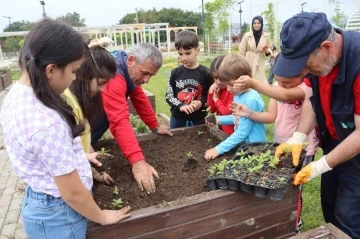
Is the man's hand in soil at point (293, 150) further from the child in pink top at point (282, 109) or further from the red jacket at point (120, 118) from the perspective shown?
the red jacket at point (120, 118)

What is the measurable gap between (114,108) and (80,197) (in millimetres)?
945

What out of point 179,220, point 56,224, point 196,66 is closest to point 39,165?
point 56,224

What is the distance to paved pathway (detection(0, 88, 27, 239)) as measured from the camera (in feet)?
9.52

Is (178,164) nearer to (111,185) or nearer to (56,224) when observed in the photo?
(111,185)

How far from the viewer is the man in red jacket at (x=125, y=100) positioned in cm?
205

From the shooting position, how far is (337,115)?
5.84 feet

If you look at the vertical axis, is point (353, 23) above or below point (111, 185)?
above

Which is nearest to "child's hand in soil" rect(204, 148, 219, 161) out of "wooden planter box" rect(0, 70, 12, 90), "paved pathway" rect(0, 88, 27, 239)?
"paved pathway" rect(0, 88, 27, 239)

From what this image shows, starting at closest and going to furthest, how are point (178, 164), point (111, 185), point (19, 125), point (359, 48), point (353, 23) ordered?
point (19, 125) → point (359, 48) → point (111, 185) → point (178, 164) → point (353, 23)

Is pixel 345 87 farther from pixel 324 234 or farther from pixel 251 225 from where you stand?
pixel 251 225

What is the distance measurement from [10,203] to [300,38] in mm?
3271

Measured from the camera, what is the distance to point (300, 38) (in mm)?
1514

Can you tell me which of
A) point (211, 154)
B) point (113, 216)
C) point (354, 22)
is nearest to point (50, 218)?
point (113, 216)

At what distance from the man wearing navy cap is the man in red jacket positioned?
32.9 inches
